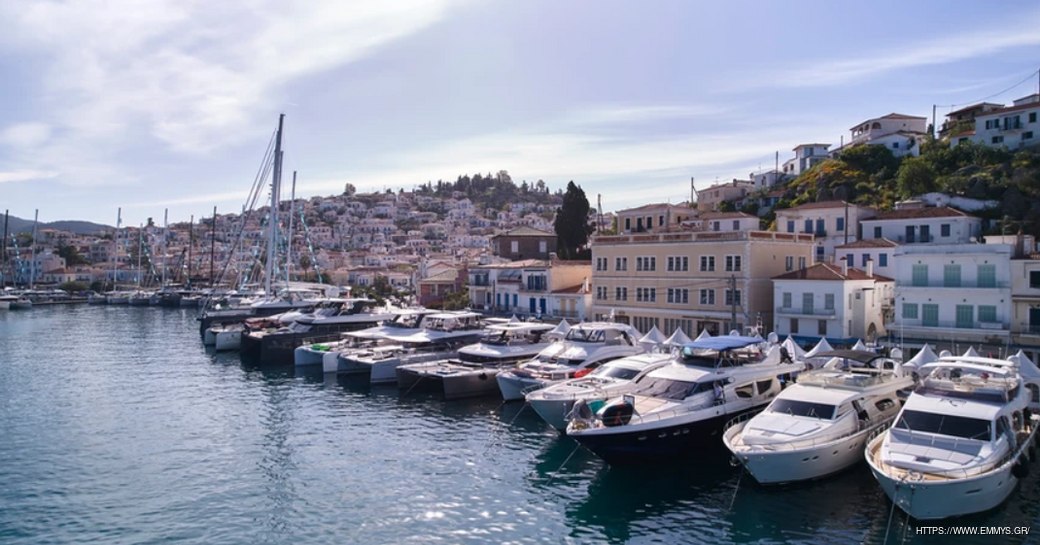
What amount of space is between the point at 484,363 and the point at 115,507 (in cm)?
2044

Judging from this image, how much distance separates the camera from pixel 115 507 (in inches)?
802

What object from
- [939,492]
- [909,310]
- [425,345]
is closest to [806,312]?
[909,310]

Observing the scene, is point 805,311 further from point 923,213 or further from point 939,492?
point 939,492

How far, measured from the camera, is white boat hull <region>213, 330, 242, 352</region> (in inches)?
2185

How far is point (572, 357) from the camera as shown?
1357 inches

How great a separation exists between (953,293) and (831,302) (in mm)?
6153

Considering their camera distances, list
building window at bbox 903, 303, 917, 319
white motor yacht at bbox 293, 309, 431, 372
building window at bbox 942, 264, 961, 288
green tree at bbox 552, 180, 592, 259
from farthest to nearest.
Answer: green tree at bbox 552, 180, 592, 259 → white motor yacht at bbox 293, 309, 431, 372 → building window at bbox 903, 303, 917, 319 → building window at bbox 942, 264, 961, 288

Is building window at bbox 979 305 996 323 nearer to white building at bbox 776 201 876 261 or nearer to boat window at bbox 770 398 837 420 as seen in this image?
boat window at bbox 770 398 837 420

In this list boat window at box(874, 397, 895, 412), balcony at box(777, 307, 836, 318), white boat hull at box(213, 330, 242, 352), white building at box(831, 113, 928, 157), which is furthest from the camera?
white building at box(831, 113, 928, 157)

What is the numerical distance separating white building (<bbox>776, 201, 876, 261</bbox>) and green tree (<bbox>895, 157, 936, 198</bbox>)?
9.92 m

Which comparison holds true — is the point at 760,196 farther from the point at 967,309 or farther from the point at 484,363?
the point at 484,363

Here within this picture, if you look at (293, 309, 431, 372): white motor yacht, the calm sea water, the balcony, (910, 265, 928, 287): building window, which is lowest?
the calm sea water

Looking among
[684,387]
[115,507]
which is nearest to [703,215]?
[684,387]

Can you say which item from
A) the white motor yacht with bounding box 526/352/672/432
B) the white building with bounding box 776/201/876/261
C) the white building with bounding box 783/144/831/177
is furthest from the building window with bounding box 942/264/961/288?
the white building with bounding box 783/144/831/177
